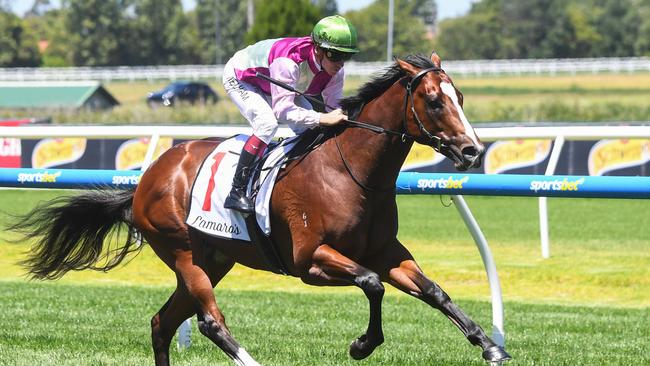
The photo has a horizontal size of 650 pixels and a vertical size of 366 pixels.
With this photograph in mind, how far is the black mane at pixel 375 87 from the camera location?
512cm

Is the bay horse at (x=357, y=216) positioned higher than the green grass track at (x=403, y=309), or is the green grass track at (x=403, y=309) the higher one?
the bay horse at (x=357, y=216)

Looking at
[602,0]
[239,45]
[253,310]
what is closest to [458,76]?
[239,45]

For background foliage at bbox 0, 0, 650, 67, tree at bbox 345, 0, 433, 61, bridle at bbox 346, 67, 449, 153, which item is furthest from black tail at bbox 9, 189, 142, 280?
tree at bbox 345, 0, 433, 61

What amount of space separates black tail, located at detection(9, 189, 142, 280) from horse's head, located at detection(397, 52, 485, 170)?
200 centimetres

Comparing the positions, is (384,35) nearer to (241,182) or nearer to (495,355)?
(241,182)

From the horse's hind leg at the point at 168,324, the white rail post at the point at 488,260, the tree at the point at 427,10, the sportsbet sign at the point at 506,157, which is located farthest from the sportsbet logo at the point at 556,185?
the tree at the point at 427,10

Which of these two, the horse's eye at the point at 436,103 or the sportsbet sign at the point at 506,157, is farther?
the sportsbet sign at the point at 506,157

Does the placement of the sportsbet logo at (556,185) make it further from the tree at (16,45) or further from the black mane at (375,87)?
the tree at (16,45)

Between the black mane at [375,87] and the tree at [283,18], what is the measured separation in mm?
41598

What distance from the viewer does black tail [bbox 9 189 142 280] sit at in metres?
6.30

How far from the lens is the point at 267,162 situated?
543cm

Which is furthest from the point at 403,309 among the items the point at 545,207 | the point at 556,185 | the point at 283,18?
the point at 283,18

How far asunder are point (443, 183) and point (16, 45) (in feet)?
238

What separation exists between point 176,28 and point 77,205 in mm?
73397
